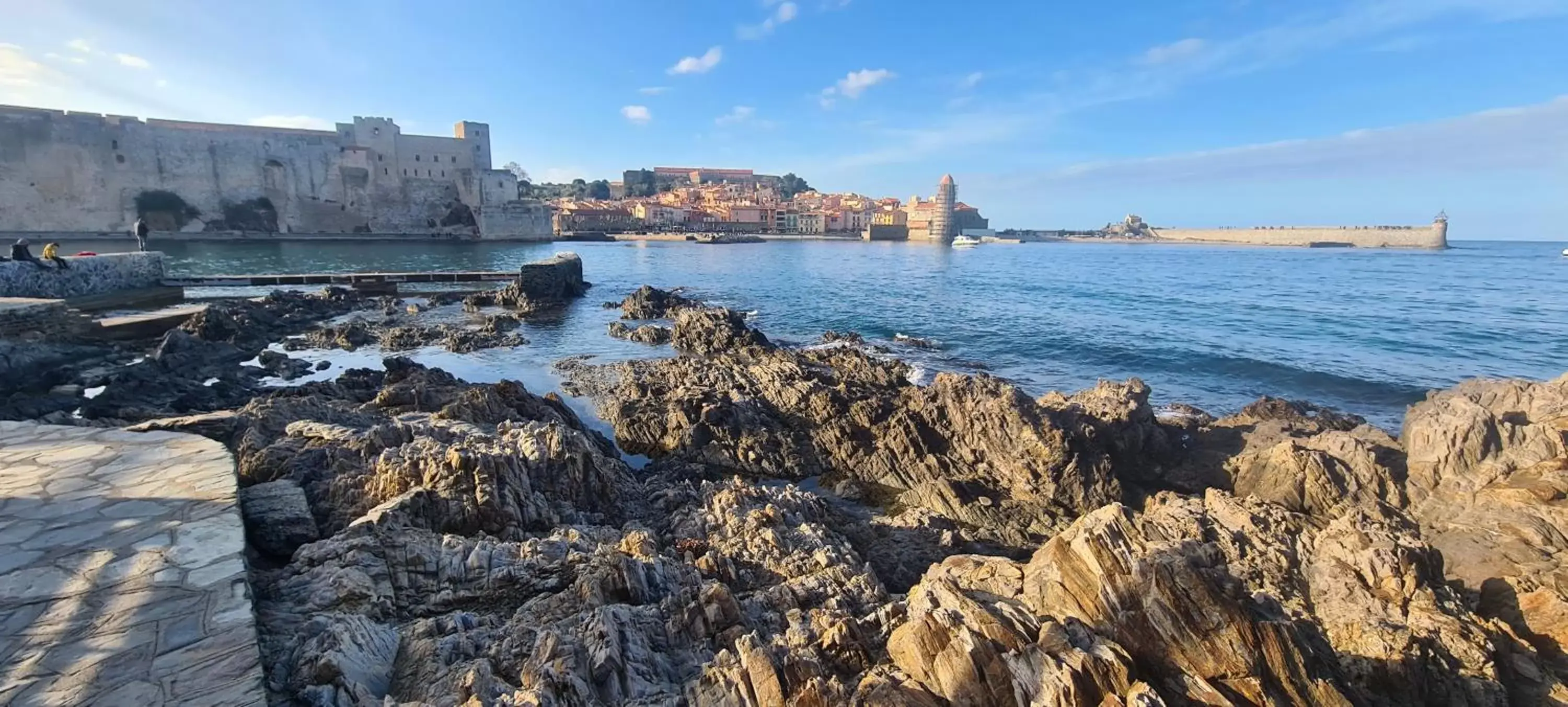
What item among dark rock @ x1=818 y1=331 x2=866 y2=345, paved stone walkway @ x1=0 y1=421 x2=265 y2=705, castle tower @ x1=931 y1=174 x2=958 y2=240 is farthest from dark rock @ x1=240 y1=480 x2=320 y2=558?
castle tower @ x1=931 y1=174 x2=958 y2=240

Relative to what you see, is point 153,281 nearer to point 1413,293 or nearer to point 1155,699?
point 1155,699

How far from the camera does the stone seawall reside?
560 inches

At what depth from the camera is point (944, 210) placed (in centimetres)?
10644

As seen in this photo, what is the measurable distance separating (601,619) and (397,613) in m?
1.32

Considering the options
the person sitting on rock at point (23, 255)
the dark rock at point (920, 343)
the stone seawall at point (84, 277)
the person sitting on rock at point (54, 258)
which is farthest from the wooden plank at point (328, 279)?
the dark rock at point (920, 343)

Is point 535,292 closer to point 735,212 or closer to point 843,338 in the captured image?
point 843,338

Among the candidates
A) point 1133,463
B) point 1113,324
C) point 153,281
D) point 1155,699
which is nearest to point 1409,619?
point 1155,699

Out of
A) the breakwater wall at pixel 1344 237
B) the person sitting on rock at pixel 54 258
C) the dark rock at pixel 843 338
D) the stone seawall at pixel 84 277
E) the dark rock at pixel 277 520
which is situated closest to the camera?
the dark rock at pixel 277 520

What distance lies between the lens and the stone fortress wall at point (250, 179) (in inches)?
1833

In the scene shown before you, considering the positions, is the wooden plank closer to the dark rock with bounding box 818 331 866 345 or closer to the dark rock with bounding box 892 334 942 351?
the dark rock with bounding box 818 331 866 345

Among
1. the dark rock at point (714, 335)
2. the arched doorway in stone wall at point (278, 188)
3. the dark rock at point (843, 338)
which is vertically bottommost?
the dark rock at point (843, 338)

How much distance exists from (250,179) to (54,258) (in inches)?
1950

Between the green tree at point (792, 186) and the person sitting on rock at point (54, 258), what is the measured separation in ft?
487

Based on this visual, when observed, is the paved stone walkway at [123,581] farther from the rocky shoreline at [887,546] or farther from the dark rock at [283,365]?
the dark rock at [283,365]
